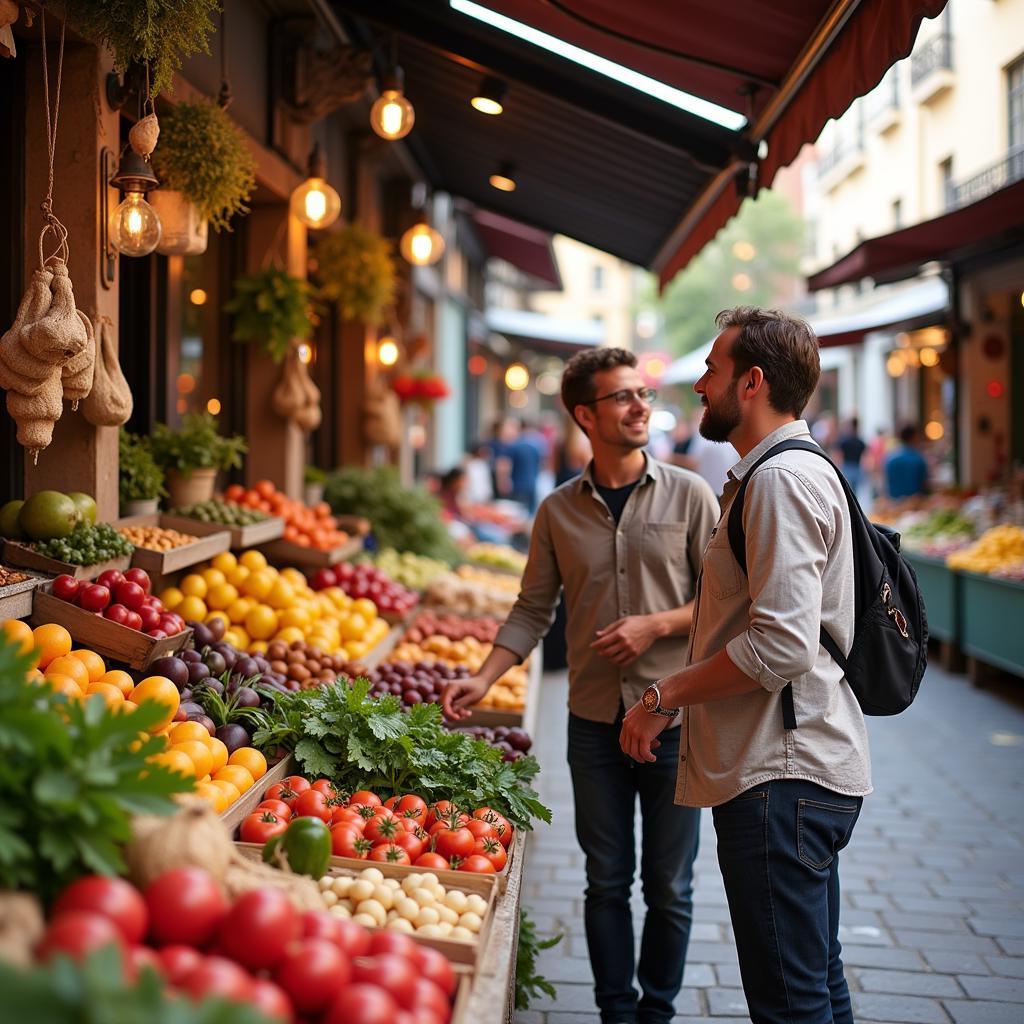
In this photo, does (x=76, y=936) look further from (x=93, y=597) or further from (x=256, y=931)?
(x=93, y=597)

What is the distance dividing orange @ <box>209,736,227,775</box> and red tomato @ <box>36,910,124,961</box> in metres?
1.89

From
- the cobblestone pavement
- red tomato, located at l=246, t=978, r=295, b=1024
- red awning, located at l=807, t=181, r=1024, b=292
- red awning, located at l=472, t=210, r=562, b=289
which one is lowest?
the cobblestone pavement

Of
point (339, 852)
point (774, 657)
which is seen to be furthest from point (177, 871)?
point (774, 657)

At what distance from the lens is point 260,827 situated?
2.93 metres

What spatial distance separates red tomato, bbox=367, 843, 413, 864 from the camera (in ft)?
9.69

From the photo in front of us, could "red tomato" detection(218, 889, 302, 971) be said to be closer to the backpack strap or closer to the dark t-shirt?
the backpack strap

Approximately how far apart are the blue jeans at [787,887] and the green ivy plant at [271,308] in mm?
5113

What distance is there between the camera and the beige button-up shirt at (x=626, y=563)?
3.72 m

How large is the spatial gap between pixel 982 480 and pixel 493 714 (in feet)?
34.2

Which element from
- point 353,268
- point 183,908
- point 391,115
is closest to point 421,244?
point 353,268

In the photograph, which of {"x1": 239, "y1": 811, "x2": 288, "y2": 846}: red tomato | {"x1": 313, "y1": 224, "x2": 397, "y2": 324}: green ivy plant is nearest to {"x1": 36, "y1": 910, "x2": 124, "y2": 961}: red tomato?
{"x1": 239, "y1": 811, "x2": 288, "y2": 846}: red tomato

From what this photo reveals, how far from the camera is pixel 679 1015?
154 inches

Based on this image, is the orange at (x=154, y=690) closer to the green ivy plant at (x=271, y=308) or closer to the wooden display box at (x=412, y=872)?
the wooden display box at (x=412, y=872)

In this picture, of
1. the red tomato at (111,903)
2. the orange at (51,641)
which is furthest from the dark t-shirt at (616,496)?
the red tomato at (111,903)
